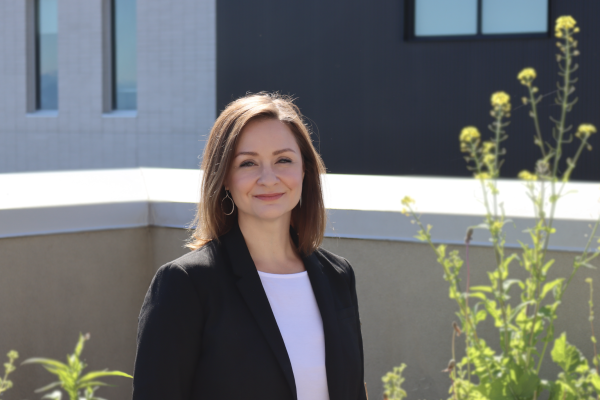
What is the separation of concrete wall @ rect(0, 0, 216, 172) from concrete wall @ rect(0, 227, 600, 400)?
8684 millimetres

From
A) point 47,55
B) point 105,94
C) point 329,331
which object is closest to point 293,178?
point 329,331

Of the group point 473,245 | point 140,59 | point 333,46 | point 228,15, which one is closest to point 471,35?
point 333,46

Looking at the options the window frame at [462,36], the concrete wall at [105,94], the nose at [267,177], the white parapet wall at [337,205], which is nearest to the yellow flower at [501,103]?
the nose at [267,177]

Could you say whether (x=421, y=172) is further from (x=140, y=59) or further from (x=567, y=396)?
(x=567, y=396)

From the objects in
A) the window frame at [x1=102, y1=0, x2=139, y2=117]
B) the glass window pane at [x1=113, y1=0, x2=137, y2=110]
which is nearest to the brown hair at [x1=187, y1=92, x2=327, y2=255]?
the window frame at [x1=102, y1=0, x2=139, y2=117]

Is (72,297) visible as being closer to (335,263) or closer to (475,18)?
(335,263)

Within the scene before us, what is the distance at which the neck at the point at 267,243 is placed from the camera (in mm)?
2242

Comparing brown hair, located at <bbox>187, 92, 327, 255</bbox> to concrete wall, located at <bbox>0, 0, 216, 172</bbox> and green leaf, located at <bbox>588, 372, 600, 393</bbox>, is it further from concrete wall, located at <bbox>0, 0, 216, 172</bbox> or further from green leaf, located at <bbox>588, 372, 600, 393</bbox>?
concrete wall, located at <bbox>0, 0, 216, 172</bbox>

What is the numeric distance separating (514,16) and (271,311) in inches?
372

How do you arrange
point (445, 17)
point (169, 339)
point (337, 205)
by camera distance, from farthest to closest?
point (445, 17) < point (337, 205) < point (169, 339)

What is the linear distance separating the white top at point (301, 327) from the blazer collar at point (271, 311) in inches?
1.0

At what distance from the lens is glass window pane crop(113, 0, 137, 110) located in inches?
535

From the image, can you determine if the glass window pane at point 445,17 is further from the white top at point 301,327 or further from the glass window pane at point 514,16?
the white top at point 301,327

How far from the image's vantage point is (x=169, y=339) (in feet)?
6.04
